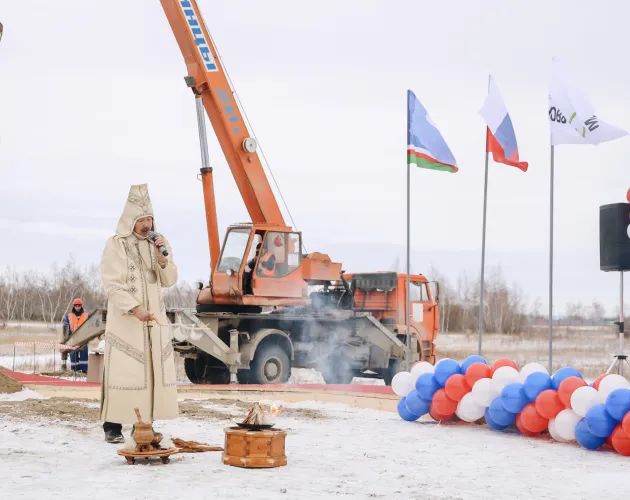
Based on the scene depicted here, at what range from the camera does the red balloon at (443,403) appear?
9.29m

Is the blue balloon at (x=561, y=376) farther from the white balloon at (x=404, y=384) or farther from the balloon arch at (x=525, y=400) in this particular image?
the white balloon at (x=404, y=384)

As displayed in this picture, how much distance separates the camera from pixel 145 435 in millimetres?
6414

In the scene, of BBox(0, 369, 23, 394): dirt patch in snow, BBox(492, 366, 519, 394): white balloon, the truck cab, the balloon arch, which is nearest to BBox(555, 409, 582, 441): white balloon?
the balloon arch

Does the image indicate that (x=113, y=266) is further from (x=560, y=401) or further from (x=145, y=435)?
(x=560, y=401)

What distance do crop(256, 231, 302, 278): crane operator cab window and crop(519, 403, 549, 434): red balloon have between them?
296 inches

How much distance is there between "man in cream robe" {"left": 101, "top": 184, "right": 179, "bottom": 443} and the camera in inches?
276

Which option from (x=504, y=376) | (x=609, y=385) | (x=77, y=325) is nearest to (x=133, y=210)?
(x=504, y=376)

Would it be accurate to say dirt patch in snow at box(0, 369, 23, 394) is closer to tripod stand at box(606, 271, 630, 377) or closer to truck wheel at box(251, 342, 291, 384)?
truck wheel at box(251, 342, 291, 384)

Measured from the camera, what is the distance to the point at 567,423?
26.4 ft

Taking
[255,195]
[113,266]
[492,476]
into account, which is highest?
[255,195]

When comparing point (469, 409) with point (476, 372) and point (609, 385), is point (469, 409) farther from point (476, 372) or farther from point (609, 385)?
point (609, 385)

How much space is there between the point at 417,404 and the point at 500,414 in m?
1.01

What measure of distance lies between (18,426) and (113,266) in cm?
207

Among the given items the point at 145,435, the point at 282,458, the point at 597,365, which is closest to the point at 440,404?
the point at 282,458
